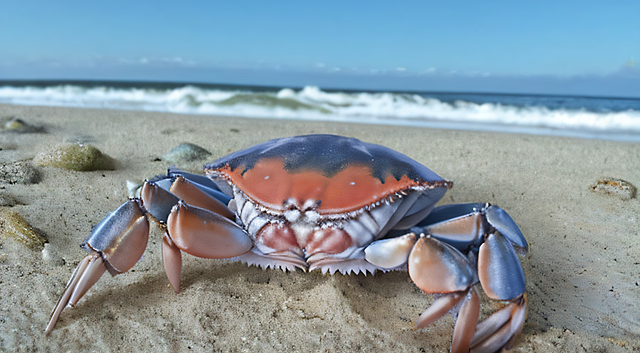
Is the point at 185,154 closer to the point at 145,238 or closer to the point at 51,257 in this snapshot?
the point at 51,257

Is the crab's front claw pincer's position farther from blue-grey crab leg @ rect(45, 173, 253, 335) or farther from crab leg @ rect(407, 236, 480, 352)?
crab leg @ rect(407, 236, 480, 352)

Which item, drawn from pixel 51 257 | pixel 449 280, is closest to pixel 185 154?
pixel 51 257

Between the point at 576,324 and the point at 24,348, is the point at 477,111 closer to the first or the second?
the point at 576,324

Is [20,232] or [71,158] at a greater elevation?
[71,158]

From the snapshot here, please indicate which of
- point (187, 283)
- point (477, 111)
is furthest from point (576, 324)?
point (477, 111)

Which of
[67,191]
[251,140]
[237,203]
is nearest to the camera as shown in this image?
[237,203]

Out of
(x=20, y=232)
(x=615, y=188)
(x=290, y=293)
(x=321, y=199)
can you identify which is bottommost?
(x=290, y=293)

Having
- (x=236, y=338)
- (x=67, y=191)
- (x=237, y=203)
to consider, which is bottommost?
(x=236, y=338)
